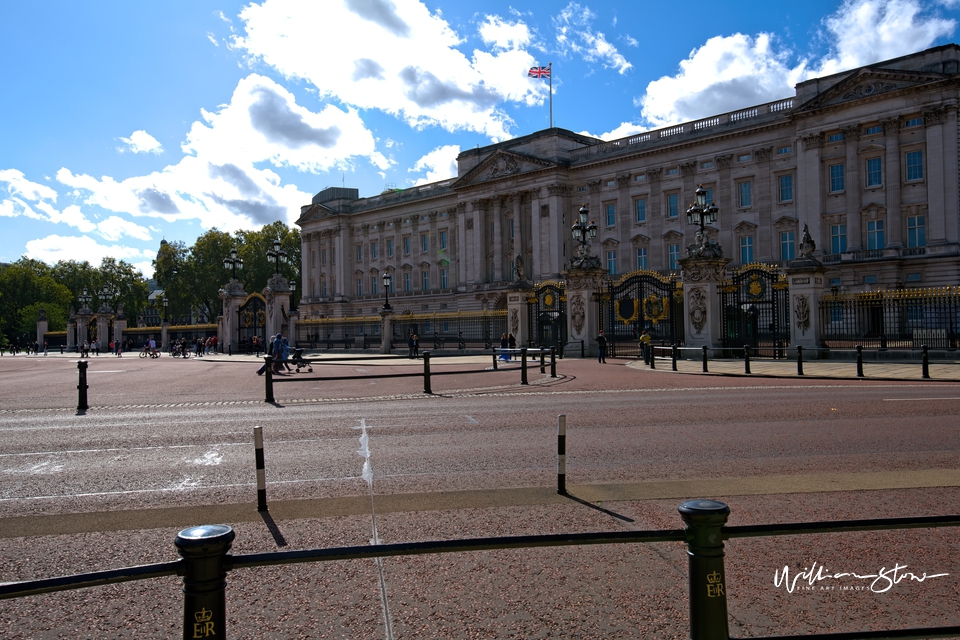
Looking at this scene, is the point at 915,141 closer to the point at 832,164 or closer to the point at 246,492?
the point at 832,164

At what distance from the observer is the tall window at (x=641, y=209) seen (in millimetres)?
69062

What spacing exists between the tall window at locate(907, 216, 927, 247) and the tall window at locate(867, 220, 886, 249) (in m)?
1.76

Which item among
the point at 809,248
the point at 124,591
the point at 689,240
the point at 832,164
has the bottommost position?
the point at 124,591

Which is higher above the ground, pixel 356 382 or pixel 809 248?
pixel 809 248

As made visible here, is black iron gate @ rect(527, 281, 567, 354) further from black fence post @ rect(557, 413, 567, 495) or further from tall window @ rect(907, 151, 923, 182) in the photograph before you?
tall window @ rect(907, 151, 923, 182)

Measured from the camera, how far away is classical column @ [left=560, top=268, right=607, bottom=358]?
35584 millimetres

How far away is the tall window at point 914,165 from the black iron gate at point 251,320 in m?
48.4

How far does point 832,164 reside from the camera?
56.6m

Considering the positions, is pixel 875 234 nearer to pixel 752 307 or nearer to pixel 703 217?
pixel 752 307

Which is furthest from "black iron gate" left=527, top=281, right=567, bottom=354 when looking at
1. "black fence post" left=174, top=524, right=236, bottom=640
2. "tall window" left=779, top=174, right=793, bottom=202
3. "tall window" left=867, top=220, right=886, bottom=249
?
"black fence post" left=174, top=524, right=236, bottom=640

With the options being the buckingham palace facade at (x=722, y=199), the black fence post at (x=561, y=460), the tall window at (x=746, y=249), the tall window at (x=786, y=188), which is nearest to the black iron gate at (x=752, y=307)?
the buckingham palace facade at (x=722, y=199)

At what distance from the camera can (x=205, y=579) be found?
282 cm

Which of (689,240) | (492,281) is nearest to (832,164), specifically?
(689,240)

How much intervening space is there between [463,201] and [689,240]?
28.2 meters
